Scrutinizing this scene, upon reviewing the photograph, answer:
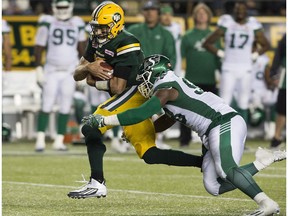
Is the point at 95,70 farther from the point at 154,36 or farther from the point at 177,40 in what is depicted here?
the point at 177,40

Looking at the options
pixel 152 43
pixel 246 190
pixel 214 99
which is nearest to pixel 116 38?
pixel 214 99

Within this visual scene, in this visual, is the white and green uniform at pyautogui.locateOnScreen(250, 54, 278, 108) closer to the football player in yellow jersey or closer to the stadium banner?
the stadium banner

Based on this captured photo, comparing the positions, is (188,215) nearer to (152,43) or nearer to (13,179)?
(13,179)

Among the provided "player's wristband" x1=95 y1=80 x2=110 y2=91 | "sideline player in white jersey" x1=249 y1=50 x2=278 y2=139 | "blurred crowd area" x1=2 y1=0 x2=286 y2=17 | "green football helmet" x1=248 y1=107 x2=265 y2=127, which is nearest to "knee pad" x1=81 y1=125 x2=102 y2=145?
"player's wristband" x1=95 y1=80 x2=110 y2=91

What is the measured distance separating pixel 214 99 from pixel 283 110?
5.90 meters

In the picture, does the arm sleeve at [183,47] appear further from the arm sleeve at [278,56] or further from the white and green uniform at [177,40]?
the arm sleeve at [278,56]

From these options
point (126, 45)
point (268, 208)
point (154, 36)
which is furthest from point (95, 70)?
point (154, 36)

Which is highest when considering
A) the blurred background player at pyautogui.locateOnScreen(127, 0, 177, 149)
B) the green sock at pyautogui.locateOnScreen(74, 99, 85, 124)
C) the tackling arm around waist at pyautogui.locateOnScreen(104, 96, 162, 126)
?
the tackling arm around waist at pyautogui.locateOnScreen(104, 96, 162, 126)

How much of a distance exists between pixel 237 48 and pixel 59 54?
2.22 meters

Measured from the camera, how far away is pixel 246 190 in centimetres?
645

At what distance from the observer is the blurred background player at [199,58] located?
43.4ft

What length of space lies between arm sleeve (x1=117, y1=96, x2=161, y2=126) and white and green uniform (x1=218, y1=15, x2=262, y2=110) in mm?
6437

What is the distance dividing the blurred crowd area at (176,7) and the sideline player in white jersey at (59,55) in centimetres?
338

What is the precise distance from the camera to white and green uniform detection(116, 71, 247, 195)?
6.56 m
